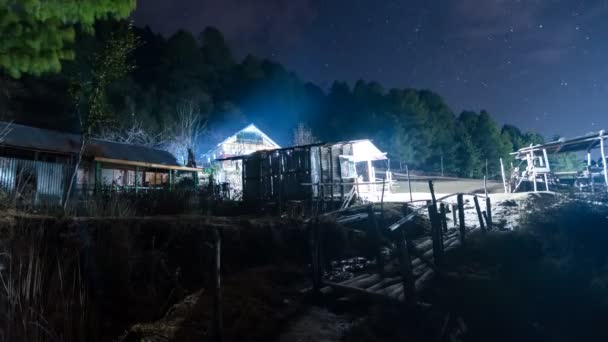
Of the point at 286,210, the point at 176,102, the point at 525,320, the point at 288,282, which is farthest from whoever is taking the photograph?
the point at 176,102

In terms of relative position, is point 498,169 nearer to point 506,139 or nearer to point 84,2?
point 506,139

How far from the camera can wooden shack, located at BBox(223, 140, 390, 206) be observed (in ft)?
52.2

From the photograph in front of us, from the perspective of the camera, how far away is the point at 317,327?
5449 mm

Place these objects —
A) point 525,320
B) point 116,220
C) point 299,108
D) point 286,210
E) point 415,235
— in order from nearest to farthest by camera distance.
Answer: point 525,320 → point 116,220 → point 415,235 → point 286,210 → point 299,108

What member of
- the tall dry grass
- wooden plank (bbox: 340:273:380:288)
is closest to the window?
wooden plank (bbox: 340:273:380:288)

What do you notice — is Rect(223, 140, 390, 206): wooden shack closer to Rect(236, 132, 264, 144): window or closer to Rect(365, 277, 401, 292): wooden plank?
Rect(365, 277, 401, 292): wooden plank

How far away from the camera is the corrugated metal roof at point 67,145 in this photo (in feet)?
50.4

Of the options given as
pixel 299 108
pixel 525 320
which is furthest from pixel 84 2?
pixel 299 108

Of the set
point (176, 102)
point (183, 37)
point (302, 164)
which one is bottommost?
point (302, 164)

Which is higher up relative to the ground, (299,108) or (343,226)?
(299,108)

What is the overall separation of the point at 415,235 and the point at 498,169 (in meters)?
49.5

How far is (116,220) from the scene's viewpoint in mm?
7188

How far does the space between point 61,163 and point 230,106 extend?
80.9ft

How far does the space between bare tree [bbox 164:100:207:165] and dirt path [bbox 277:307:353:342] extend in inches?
980
